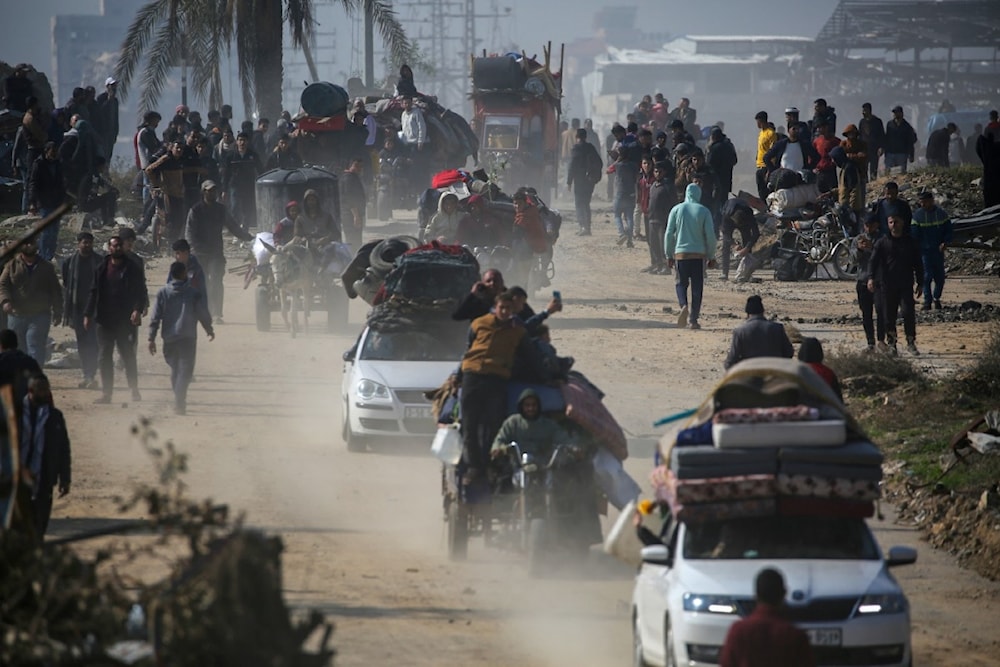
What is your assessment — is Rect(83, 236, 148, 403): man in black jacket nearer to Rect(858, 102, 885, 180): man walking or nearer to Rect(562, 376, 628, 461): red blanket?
Rect(562, 376, 628, 461): red blanket

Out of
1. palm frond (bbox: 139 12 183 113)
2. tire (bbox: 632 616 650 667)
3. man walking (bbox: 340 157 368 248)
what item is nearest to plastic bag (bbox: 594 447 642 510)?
tire (bbox: 632 616 650 667)

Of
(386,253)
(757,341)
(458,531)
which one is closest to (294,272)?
(386,253)

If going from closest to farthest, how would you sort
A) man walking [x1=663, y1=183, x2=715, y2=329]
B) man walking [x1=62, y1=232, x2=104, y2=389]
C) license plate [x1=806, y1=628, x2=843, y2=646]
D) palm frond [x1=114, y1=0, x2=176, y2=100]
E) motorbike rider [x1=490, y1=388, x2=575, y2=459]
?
license plate [x1=806, y1=628, x2=843, y2=646] < motorbike rider [x1=490, y1=388, x2=575, y2=459] < man walking [x1=62, y1=232, x2=104, y2=389] < man walking [x1=663, y1=183, x2=715, y2=329] < palm frond [x1=114, y1=0, x2=176, y2=100]

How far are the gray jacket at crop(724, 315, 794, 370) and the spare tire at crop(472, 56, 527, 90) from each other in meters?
28.8

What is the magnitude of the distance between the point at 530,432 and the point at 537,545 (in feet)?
2.75

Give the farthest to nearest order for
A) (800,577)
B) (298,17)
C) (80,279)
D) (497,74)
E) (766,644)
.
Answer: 1. (497,74)
2. (298,17)
3. (80,279)
4. (800,577)
5. (766,644)

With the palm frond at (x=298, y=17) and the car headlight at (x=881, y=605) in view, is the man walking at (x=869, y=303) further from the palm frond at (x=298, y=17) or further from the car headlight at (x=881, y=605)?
the palm frond at (x=298, y=17)

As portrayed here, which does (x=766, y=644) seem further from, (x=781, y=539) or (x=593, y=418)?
(x=593, y=418)

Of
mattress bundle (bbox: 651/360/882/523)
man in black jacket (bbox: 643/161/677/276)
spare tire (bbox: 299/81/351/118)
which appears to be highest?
spare tire (bbox: 299/81/351/118)

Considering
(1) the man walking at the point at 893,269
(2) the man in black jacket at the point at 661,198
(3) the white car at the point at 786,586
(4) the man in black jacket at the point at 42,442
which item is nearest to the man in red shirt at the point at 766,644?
(3) the white car at the point at 786,586

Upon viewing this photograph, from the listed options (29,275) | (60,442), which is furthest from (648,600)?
(29,275)

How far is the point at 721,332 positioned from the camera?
23.9 metres

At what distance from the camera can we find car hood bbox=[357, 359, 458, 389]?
55.0ft

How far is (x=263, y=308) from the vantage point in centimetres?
2475
